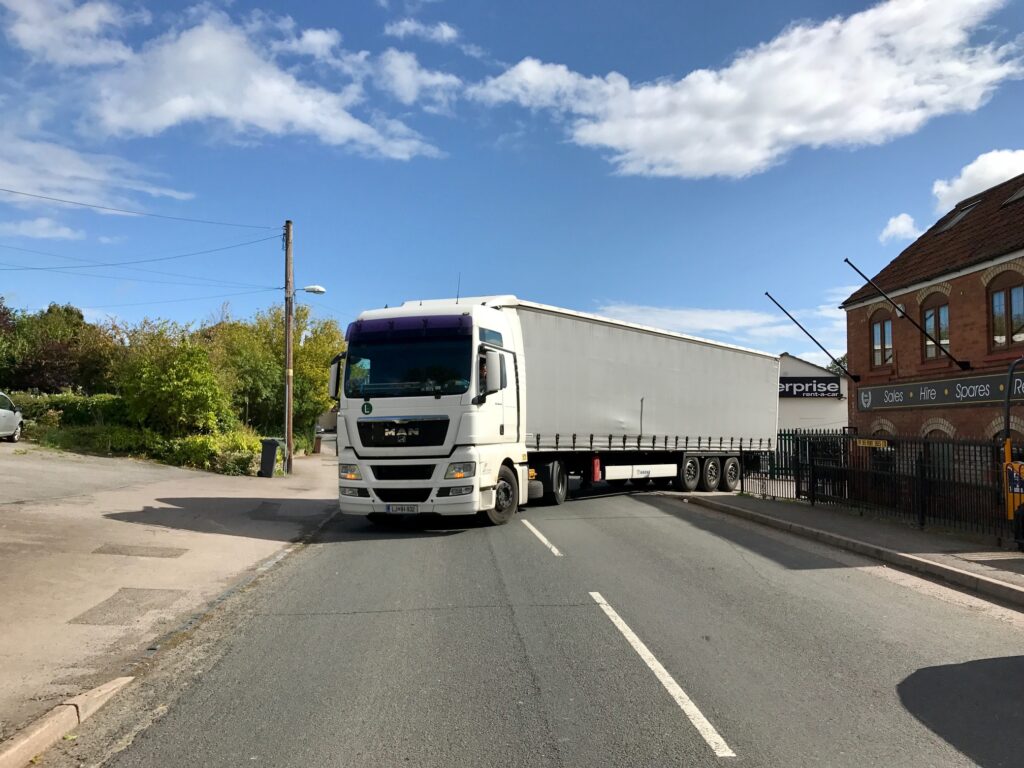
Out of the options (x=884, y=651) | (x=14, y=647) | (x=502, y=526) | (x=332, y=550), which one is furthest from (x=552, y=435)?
(x=14, y=647)

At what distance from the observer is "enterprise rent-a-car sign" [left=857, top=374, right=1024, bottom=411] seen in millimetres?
17203

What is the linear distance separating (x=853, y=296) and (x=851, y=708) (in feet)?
70.0

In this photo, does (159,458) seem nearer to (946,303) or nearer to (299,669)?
(299,669)

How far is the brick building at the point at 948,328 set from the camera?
17.3m

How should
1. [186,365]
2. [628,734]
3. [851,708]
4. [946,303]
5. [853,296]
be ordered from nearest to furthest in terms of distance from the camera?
[628,734] < [851,708] < [946,303] < [186,365] < [853,296]

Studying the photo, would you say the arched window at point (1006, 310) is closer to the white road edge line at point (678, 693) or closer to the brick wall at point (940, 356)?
the brick wall at point (940, 356)

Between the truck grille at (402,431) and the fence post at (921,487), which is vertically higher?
the truck grille at (402,431)

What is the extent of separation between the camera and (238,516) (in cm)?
1412

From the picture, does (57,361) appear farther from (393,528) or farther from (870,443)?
(870,443)

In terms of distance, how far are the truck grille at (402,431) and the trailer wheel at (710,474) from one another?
39.5ft

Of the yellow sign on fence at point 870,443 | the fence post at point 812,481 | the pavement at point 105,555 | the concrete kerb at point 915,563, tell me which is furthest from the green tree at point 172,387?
the yellow sign on fence at point 870,443

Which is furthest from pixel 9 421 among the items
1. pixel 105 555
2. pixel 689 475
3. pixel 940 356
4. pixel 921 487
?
pixel 940 356

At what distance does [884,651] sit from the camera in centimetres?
616

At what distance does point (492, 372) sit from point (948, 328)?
13556 mm
